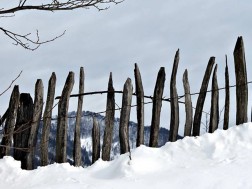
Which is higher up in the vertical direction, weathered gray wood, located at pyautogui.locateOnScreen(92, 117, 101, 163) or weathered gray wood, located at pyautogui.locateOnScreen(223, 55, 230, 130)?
weathered gray wood, located at pyautogui.locateOnScreen(223, 55, 230, 130)

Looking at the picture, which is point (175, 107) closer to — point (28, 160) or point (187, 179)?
point (187, 179)

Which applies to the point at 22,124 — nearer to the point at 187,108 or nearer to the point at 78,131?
the point at 78,131

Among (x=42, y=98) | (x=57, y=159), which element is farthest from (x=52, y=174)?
(x=42, y=98)

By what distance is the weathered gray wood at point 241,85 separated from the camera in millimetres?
5242

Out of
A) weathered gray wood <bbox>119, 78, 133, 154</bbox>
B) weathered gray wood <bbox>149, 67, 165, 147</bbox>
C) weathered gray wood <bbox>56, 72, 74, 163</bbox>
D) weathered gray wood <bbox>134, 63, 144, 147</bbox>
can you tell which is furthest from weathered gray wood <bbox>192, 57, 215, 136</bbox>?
weathered gray wood <bbox>56, 72, 74, 163</bbox>

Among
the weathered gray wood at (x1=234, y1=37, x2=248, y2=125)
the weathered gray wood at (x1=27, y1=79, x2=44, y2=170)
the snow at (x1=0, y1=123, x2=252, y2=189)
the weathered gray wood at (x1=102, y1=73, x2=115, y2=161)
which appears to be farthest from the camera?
the weathered gray wood at (x1=27, y1=79, x2=44, y2=170)

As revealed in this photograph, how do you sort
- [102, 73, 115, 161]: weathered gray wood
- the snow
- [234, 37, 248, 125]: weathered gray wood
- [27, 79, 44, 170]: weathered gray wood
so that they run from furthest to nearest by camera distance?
1. [27, 79, 44, 170]: weathered gray wood
2. [102, 73, 115, 161]: weathered gray wood
3. [234, 37, 248, 125]: weathered gray wood
4. the snow

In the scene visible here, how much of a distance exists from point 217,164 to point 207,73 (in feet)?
4.43

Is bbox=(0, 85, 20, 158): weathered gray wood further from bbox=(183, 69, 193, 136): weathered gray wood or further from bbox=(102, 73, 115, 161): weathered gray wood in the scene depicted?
bbox=(183, 69, 193, 136): weathered gray wood

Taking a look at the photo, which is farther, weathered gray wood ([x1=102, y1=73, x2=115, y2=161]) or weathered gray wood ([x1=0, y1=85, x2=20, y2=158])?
weathered gray wood ([x1=0, y1=85, x2=20, y2=158])

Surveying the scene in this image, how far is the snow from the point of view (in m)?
4.12

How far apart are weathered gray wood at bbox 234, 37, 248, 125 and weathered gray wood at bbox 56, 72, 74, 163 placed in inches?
80.1

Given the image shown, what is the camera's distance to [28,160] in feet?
17.9

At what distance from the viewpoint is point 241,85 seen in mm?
5242
